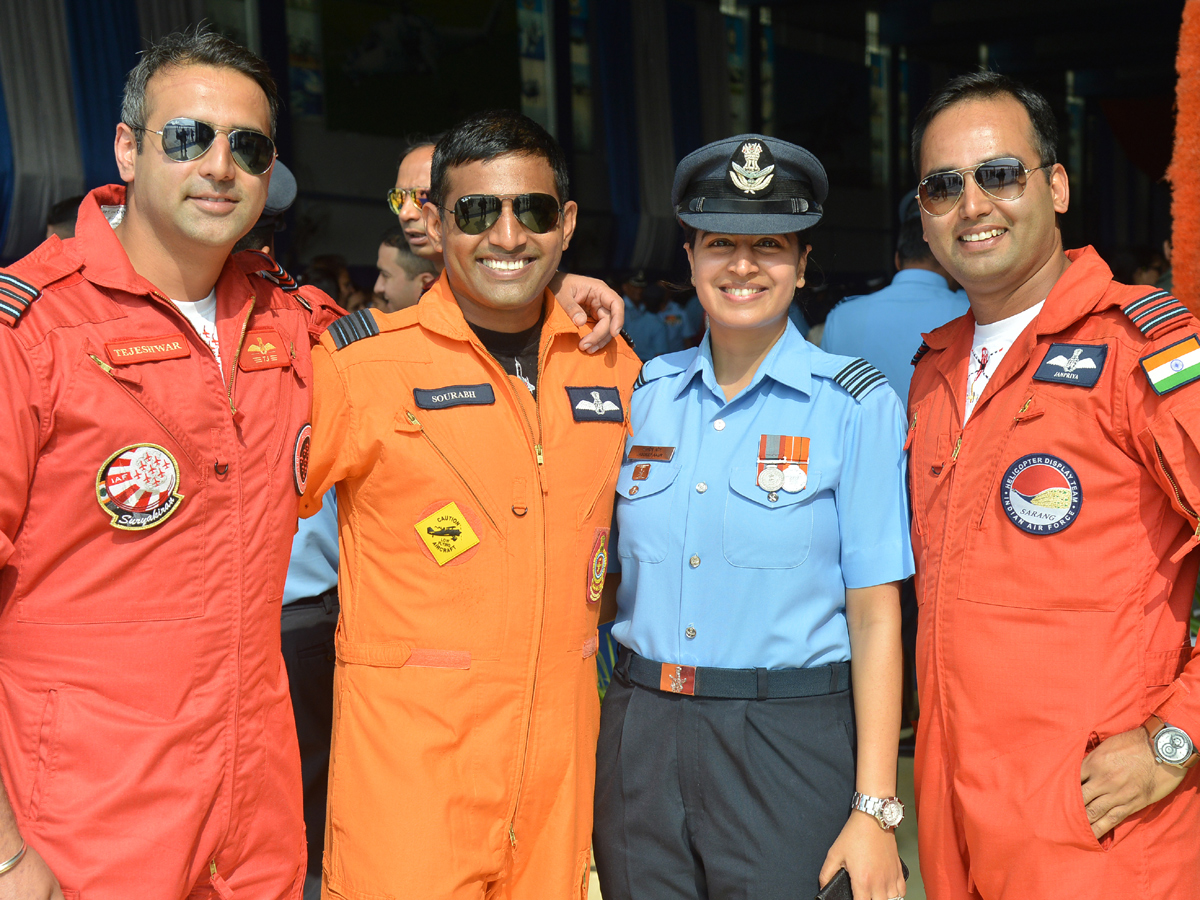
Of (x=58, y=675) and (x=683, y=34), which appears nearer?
(x=58, y=675)

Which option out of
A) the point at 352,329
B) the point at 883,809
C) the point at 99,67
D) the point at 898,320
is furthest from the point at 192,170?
the point at 99,67

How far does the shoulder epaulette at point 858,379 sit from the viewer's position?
206 centimetres

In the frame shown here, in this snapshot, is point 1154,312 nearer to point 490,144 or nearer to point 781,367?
point 781,367

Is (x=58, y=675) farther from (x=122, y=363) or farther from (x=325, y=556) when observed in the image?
(x=325, y=556)

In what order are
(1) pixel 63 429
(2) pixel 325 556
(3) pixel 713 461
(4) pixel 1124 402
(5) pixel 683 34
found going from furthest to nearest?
1. (5) pixel 683 34
2. (2) pixel 325 556
3. (3) pixel 713 461
4. (4) pixel 1124 402
5. (1) pixel 63 429

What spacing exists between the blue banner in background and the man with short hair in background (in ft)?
18.8

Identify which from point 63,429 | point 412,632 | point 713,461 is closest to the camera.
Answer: point 63,429

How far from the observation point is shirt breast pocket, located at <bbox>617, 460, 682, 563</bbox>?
2.10m

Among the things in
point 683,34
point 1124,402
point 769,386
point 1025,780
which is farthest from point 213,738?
point 683,34

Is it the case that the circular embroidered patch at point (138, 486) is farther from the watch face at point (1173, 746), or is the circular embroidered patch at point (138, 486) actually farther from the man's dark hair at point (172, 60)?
the watch face at point (1173, 746)

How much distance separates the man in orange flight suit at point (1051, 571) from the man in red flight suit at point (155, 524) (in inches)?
49.7

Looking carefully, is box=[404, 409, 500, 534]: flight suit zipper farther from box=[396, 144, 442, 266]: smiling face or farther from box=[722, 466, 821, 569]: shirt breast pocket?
box=[396, 144, 442, 266]: smiling face

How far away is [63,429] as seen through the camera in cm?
166

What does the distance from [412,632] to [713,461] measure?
69 cm
